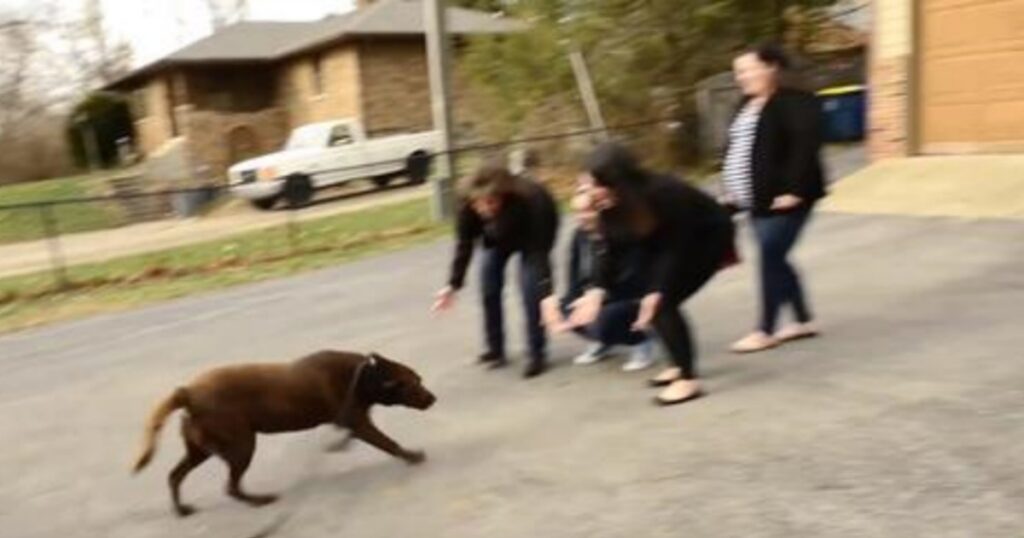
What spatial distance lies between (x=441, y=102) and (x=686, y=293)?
11.7 metres

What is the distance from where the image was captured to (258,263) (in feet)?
47.3

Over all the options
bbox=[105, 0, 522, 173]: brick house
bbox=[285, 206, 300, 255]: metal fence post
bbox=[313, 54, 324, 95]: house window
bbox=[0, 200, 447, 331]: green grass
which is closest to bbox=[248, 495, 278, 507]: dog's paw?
bbox=[0, 200, 447, 331]: green grass

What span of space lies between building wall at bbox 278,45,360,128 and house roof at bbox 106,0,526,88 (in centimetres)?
51

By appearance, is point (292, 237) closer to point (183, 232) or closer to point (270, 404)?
point (183, 232)

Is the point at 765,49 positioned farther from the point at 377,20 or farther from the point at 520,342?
the point at 377,20

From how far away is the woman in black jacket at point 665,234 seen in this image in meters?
4.99

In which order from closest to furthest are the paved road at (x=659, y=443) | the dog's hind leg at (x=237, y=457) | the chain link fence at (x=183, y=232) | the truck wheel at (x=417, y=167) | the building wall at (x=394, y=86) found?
1. the paved road at (x=659, y=443)
2. the dog's hind leg at (x=237, y=457)
3. the chain link fence at (x=183, y=232)
4. the truck wheel at (x=417, y=167)
5. the building wall at (x=394, y=86)

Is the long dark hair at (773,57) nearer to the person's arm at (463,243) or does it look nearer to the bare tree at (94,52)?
the person's arm at (463,243)

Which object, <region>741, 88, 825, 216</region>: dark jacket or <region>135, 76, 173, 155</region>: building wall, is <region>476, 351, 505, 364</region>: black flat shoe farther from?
<region>135, 76, 173, 155</region>: building wall

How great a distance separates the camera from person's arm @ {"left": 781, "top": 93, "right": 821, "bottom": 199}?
17.9 feet

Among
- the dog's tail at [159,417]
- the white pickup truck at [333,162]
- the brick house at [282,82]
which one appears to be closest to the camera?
the dog's tail at [159,417]

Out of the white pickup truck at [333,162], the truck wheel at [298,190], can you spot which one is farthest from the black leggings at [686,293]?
the white pickup truck at [333,162]

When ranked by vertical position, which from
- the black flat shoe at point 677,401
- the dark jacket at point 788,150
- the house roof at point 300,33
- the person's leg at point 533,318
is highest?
the house roof at point 300,33

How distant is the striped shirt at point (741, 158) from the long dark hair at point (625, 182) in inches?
32.5
